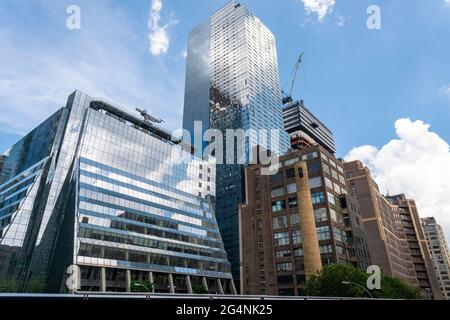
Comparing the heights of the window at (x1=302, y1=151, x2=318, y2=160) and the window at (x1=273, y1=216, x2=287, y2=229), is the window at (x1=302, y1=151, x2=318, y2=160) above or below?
above

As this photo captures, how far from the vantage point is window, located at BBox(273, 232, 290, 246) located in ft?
266

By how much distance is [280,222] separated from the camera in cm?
8400

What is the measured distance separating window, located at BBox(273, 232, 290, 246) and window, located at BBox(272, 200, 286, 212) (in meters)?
6.56

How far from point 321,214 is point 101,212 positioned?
55704 mm

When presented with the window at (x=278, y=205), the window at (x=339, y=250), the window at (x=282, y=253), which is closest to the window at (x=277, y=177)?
the window at (x=278, y=205)

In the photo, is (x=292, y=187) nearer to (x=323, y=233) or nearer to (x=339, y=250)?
(x=323, y=233)

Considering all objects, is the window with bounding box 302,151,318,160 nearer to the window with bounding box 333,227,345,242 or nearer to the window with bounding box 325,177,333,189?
the window with bounding box 325,177,333,189

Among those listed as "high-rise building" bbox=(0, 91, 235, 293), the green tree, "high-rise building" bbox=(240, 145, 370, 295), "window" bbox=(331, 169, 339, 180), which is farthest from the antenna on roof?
the green tree

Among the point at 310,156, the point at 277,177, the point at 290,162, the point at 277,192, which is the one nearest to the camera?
the point at 310,156

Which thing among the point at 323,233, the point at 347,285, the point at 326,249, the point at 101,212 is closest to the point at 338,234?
the point at 323,233

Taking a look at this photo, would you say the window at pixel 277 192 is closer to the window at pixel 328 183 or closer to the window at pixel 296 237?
the window at pixel 296 237

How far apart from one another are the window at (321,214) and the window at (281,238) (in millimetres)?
8774

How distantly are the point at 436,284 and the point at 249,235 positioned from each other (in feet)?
363
